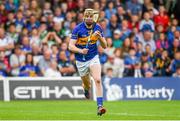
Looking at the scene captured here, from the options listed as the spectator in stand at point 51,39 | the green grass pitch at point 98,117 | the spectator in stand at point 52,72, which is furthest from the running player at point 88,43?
the spectator in stand at point 51,39

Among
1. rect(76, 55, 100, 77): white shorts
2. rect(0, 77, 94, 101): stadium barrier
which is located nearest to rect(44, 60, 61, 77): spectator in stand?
rect(0, 77, 94, 101): stadium barrier

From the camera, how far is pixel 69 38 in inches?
960

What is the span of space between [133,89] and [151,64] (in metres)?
2.05

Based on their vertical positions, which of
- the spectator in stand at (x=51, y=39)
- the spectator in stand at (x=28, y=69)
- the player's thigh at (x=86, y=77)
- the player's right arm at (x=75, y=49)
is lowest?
the spectator in stand at (x=28, y=69)

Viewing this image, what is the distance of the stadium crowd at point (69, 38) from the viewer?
2359 cm

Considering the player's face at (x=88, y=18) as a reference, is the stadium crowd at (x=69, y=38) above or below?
below

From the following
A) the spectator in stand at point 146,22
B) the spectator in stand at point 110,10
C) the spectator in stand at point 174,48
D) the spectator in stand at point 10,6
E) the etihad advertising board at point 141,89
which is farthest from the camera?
the spectator in stand at point 110,10

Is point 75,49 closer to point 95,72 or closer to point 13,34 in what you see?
point 95,72

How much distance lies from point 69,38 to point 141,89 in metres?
3.30

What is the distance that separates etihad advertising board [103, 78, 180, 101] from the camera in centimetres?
2306

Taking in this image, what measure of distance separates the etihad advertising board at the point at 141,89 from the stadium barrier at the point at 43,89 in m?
1.08

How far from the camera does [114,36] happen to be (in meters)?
25.2

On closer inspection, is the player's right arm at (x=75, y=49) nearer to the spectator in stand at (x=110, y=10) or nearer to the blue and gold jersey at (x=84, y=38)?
the blue and gold jersey at (x=84, y=38)

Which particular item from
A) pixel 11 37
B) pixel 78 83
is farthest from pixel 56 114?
pixel 11 37
